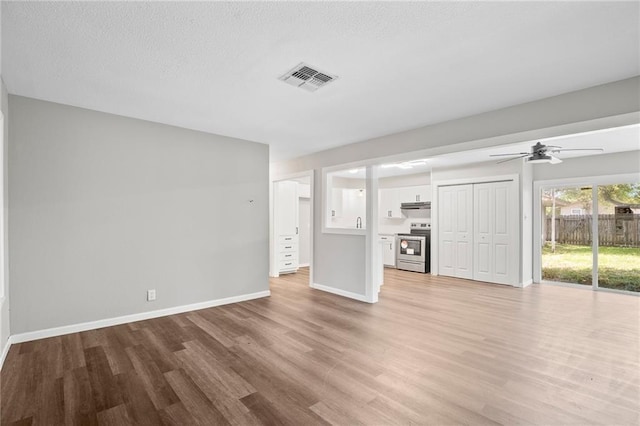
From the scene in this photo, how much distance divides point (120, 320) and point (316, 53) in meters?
3.76

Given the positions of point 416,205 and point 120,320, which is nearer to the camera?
point 120,320

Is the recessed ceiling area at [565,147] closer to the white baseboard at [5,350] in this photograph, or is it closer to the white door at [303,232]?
the white door at [303,232]

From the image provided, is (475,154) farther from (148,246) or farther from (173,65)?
(148,246)

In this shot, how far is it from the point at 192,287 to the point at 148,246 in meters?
0.84

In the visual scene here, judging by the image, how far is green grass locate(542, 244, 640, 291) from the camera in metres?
5.54

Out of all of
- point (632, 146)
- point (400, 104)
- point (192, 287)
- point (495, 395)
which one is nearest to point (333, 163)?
point (400, 104)

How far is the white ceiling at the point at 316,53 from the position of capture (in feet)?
6.29

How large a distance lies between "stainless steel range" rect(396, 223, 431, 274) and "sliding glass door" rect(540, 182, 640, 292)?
2.34 meters

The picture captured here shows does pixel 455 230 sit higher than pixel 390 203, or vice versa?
pixel 390 203

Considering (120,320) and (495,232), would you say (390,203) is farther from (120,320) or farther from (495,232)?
(120,320)

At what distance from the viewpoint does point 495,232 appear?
251 inches

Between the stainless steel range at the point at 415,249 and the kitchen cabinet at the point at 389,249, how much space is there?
107 millimetres

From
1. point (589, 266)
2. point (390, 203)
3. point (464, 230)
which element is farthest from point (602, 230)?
point (390, 203)

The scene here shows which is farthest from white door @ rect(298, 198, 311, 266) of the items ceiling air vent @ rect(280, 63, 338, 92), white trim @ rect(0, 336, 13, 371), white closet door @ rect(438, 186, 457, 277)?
white trim @ rect(0, 336, 13, 371)
